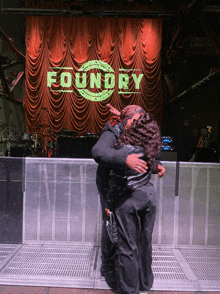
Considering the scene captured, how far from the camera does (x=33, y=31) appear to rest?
24.3 feet

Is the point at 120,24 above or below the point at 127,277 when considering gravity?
above

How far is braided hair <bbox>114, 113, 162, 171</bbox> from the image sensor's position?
1477 millimetres

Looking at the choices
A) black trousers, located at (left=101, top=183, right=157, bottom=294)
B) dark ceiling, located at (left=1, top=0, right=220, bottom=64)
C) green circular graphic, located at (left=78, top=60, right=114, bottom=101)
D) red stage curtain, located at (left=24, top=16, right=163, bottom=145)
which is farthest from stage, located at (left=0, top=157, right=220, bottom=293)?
dark ceiling, located at (left=1, top=0, right=220, bottom=64)

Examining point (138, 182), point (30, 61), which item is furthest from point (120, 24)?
point (138, 182)

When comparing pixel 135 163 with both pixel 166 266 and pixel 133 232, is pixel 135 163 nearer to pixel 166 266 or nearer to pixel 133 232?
pixel 133 232

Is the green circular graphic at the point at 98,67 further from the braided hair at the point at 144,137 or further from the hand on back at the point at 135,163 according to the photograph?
the hand on back at the point at 135,163

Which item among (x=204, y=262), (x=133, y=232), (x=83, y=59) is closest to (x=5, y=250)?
(x=133, y=232)

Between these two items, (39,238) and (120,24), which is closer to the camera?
(39,238)

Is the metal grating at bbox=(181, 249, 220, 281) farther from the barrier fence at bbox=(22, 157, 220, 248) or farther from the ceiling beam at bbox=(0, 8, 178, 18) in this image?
the ceiling beam at bbox=(0, 8, 178, 18)

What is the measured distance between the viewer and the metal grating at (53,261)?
1.91 meters

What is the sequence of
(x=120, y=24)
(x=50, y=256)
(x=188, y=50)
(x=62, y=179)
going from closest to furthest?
(x=50, y=256) < (x=62, y=179) < (x=120, y=24) < (x=188, y=50)

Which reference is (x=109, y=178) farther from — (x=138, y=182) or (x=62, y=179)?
(x=62, y=179)

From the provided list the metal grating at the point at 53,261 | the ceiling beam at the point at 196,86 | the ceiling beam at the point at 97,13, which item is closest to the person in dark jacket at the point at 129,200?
the metal grating at the point at 53,261

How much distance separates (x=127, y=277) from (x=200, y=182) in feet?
3.85
